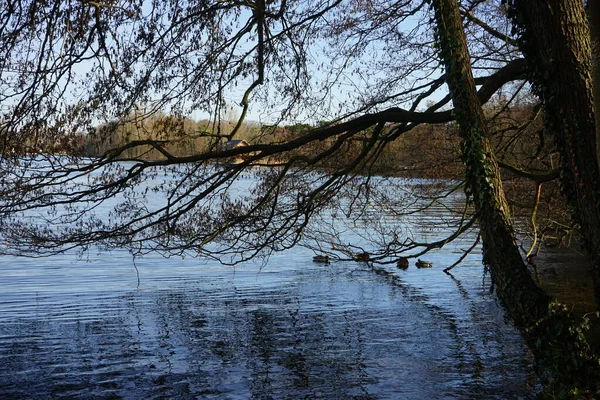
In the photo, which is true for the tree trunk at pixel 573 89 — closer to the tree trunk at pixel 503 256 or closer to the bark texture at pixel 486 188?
the tree trunk at pixel 503 256

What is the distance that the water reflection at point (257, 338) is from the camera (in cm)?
906

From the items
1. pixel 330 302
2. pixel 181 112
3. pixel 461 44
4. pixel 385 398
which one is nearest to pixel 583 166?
pixel 461 44

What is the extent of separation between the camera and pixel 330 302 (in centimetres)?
1525

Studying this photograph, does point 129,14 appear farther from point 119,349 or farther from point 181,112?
point 119,349

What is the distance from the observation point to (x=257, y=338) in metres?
11.9

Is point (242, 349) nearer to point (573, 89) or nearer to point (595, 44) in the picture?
point (573, 89)

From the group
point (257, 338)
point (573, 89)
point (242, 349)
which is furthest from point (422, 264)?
point (573, 89)

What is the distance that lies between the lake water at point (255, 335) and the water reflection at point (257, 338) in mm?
27

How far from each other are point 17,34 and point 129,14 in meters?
1.29

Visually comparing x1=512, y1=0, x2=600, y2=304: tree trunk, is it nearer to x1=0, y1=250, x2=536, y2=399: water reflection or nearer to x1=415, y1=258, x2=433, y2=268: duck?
x1=0, y1=250, x2=536, y2=399: water reflection

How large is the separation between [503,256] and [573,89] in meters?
1.79

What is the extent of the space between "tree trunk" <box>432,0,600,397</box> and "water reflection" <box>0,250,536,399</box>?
1856mm

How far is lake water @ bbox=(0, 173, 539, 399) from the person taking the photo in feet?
29.8

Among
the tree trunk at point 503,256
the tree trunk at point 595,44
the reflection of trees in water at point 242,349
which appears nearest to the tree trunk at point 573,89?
the tree trunk at point 503,256
